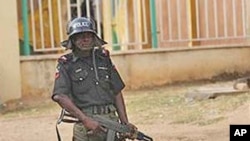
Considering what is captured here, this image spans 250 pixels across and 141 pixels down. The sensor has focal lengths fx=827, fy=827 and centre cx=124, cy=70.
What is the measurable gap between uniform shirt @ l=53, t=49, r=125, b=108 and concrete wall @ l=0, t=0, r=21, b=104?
6.51m

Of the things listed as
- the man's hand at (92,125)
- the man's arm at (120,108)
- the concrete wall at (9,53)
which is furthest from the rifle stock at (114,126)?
the concrete wall at (9,53)

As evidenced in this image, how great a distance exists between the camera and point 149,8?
12.8 meters

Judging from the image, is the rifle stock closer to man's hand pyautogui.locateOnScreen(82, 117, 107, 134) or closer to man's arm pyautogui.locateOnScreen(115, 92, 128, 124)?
man's hand pyautogui.locateOnScreen(82, 117, 107, 134)

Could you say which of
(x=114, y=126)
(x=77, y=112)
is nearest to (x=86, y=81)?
(x=77, y=112)

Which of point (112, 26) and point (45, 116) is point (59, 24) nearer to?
point (112, 26)

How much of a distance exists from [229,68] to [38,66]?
2869mm

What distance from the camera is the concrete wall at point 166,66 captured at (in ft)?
39.6

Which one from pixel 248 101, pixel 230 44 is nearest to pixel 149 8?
pixel 230 44

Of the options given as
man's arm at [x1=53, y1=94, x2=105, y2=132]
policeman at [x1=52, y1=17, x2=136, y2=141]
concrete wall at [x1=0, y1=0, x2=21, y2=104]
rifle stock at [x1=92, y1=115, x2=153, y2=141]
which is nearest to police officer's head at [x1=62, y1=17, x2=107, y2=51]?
policeman at [x1=52, y1=17, x2=136, y2=141]

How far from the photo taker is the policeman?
5383 mm

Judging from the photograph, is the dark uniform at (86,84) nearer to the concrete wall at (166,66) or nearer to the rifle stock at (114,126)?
the rifle stock at (114,126)

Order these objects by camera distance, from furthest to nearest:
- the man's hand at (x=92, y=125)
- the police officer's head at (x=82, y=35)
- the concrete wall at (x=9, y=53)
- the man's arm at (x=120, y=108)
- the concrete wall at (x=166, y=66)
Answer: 1. the concrete wall at (x=166, y=66)
2. the concrete wall at (x=9, y=53)
3. the man's arm at (x=120, y=108)
4. the police officer's head at (x=82, y=35)
5. the man's hand at (x=92, y=125)

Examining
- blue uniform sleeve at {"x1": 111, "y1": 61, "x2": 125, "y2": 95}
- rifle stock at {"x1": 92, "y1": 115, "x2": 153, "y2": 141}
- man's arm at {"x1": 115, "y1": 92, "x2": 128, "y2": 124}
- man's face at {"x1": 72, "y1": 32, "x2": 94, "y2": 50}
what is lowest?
rifle stock at {"x1": 92, "y1": 115, "x2": 153, "y2": 141}

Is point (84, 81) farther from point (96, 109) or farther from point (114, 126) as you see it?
point (114, 126)
